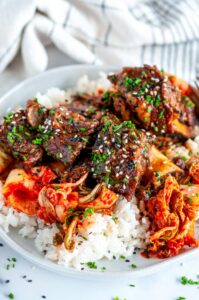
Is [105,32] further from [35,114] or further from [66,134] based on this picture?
[66,134]

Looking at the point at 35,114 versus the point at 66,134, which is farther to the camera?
the point at 35,114

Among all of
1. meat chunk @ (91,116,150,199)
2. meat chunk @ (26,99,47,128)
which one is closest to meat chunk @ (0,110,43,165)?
meat chunk @ (26,99,47,128)

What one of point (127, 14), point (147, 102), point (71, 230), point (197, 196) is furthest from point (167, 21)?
point (71, 230)

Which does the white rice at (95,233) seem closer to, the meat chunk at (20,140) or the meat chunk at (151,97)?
the meat chunk at (20,140)

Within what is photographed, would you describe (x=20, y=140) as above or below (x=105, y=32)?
below

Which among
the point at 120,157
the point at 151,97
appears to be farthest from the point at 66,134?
the point at 151,97

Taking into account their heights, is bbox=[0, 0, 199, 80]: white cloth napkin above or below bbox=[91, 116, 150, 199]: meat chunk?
above

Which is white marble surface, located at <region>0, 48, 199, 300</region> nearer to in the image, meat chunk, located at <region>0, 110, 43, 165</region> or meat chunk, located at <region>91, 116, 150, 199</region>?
meat chunk, located at <region>91, 116, 150, 199</region>
